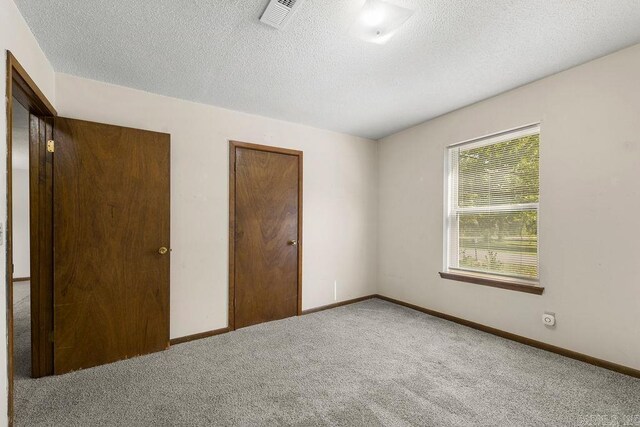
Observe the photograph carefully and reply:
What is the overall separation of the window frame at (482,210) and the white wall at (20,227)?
7.55 metres

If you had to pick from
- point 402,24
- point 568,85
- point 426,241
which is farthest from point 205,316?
point 568,85

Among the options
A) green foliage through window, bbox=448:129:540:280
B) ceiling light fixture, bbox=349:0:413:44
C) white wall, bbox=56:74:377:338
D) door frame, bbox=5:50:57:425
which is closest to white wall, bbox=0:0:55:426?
door frame, bbox=5:50:57:425

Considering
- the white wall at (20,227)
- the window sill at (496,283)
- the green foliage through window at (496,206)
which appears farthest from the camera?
the white wall at (20,227)

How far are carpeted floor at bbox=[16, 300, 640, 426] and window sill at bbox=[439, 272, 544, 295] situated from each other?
1.68 ft

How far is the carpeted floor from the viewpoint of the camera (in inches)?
68.3

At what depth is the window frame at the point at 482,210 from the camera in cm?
269

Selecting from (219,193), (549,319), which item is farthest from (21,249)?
(549,319)

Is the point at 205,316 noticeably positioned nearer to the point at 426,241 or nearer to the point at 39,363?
the point at 39,363

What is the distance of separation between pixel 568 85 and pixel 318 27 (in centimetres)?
219

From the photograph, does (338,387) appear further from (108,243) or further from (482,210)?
(482,210)

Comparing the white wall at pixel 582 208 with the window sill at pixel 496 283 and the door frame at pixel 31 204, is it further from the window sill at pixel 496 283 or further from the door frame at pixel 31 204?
the door frame at pixel 31 204

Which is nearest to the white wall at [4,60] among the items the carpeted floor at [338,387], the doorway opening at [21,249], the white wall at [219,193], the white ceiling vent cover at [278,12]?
the carpeted floor at [338,387]

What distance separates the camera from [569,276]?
2.42 meters

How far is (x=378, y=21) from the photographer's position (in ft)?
5.83
